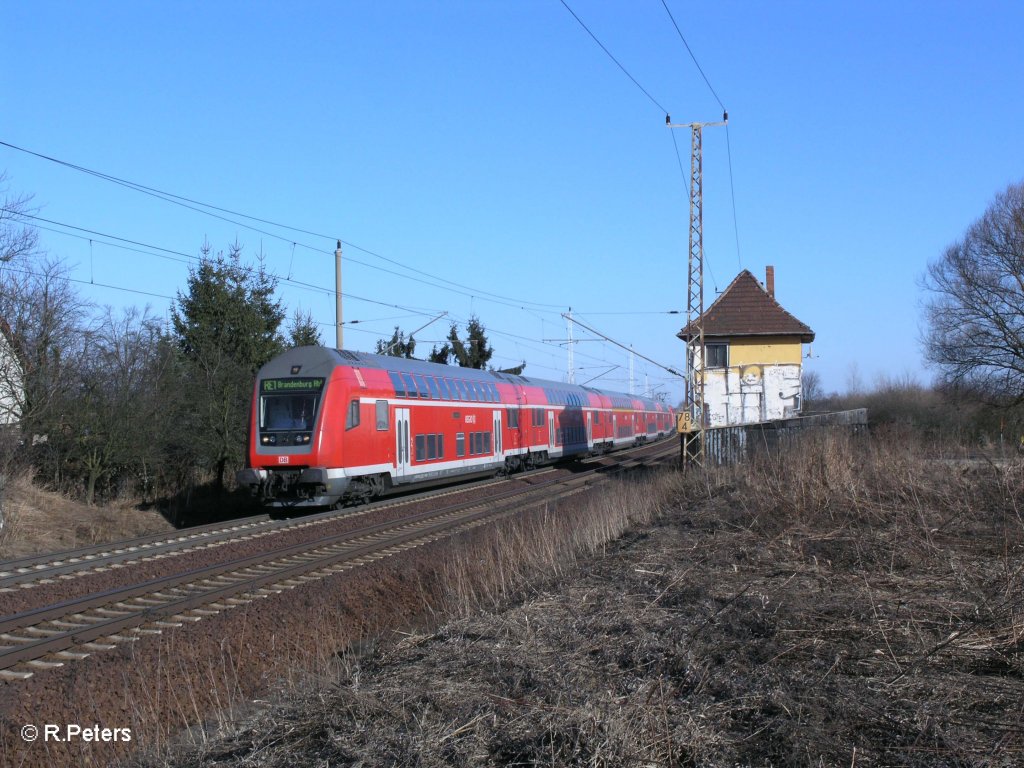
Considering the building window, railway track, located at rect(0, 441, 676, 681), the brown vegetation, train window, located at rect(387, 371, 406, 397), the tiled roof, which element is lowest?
railway track, located at rect(0, 441, 676, 681)

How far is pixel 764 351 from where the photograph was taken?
3481 cm

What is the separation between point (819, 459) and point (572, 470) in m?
21.2

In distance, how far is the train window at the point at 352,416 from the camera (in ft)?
61.8

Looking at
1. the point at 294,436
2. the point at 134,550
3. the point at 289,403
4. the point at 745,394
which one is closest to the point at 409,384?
the point at 289,403

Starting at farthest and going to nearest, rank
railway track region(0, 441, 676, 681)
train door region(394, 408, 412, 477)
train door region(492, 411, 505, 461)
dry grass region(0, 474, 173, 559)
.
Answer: train door region(492, 411, 505, 461) → train door region(394, 408, 412, 477) → dry grass region(0, 474, 173, 559) → railway track region(0, 441, 676, 681)

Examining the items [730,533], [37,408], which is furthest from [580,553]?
[37,408]

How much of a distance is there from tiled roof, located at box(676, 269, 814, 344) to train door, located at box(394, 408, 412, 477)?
1525 cm

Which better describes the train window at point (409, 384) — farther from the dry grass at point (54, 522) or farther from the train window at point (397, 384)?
the dry grass at point (54, 522)

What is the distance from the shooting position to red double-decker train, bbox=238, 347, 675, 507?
60.4 feet

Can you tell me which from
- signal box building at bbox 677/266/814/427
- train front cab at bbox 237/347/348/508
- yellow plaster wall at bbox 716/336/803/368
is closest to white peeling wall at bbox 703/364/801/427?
signal box building at bbox 677/266/814/427

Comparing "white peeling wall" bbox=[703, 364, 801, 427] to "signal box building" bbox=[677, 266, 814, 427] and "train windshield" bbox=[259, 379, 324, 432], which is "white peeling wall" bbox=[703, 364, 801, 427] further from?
"train windshield" bbox=[259, 379, 324, 432]

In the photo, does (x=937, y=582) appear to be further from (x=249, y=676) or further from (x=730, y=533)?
(x=249, y=676)

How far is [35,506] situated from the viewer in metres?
19.4

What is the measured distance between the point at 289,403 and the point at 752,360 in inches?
833
